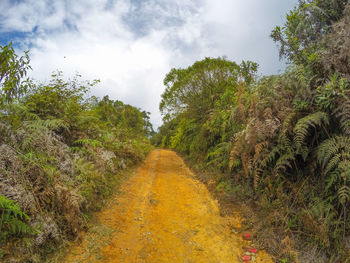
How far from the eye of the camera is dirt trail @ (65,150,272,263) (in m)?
3.29

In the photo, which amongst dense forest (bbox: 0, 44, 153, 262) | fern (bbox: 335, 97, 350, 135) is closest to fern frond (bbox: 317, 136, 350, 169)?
fern (bbox: 335, 97, 350, 135)

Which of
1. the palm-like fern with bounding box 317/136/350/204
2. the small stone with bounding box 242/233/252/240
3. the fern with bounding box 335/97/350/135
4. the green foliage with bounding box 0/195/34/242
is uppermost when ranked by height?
the fern with bounding box 335/97/350/135

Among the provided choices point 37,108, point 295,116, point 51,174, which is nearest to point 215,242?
point 295,116

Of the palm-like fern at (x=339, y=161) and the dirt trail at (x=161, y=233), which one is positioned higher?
the palm-like fern at (x=339, y=161)

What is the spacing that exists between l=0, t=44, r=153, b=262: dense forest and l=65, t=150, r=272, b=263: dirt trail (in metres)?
0.44

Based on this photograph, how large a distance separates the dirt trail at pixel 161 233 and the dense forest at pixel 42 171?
435mm

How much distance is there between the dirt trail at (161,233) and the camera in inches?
130

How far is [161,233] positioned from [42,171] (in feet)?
7.78

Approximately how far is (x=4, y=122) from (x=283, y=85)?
5.74 m

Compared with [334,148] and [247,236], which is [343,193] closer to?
[334,148]

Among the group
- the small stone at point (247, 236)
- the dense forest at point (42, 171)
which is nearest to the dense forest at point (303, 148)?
the small stone at point (247, 236)

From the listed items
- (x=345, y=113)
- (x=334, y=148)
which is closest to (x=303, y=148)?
(x=334, y=148)

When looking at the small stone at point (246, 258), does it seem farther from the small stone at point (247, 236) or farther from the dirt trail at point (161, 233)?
the small stone at point (247, 236)

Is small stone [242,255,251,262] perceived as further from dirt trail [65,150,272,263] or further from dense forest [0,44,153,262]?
dense forest [0,44,153,262]
